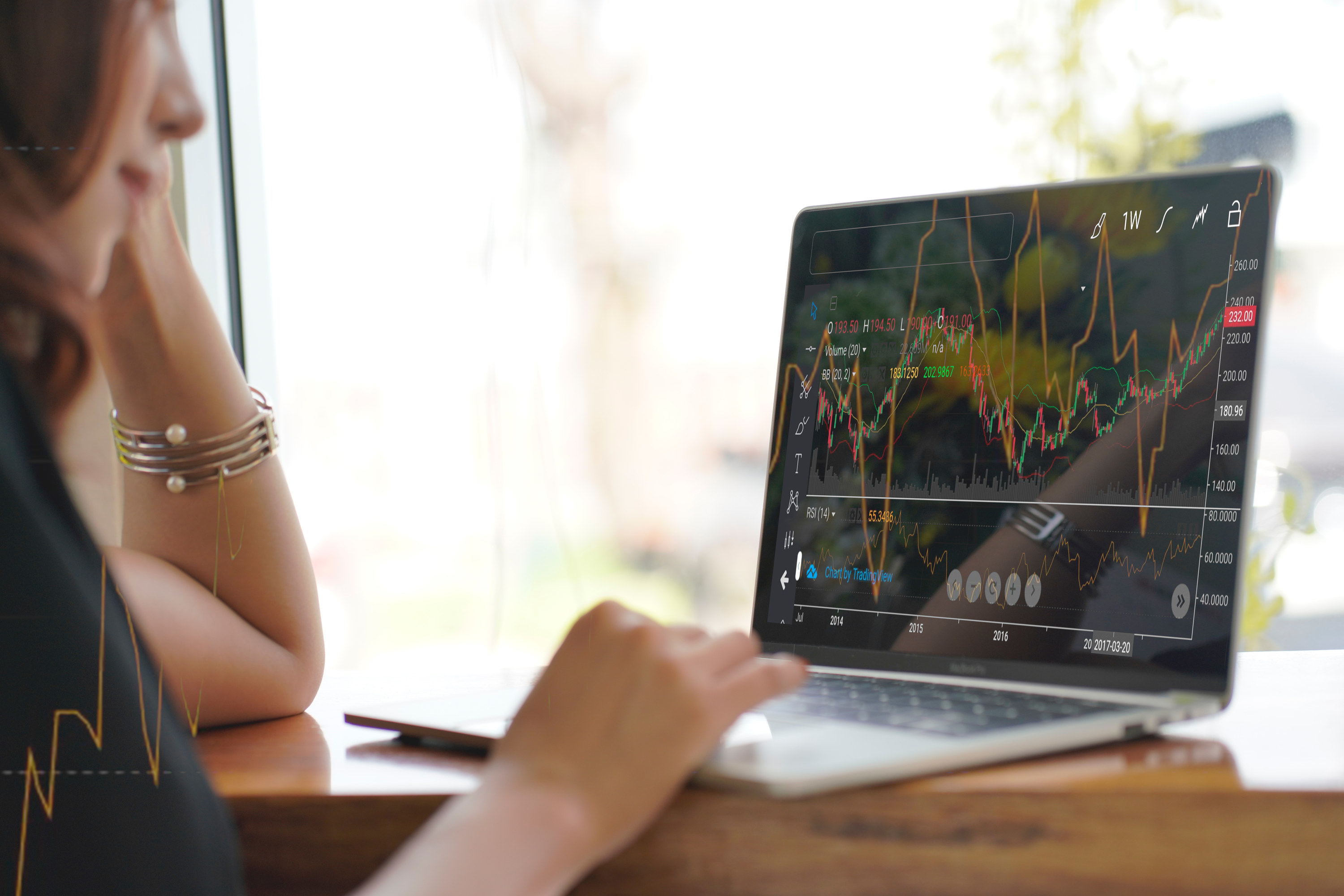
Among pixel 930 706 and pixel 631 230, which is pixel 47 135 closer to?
pixel 930 706

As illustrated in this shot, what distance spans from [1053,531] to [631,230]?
1.05m

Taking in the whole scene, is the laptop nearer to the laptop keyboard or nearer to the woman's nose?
the laptop keyboard

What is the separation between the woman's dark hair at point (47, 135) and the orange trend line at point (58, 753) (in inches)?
4.4

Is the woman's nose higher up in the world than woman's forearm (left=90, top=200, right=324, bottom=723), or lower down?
higher up

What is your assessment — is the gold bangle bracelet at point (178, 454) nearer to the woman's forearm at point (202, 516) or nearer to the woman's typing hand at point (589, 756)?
the woman's forearm at point (202, 516)

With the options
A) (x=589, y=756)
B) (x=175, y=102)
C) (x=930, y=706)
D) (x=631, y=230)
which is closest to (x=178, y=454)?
(x=175, y=102)

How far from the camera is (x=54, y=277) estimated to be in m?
0.37

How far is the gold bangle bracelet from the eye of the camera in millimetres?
630

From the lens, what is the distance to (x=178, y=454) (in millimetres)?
631

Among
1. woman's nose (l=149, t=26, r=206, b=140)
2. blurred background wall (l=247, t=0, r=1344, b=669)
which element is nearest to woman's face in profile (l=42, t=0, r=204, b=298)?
woman's nose (l=149, t=26, r=206, b=140)

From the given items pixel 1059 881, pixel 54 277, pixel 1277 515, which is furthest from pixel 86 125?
pixel 1277 515

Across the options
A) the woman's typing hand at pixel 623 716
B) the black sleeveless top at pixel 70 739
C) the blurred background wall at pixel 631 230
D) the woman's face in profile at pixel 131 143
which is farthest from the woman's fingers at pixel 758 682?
the blurred background wall at pixel 631 230

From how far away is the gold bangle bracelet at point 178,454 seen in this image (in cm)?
63

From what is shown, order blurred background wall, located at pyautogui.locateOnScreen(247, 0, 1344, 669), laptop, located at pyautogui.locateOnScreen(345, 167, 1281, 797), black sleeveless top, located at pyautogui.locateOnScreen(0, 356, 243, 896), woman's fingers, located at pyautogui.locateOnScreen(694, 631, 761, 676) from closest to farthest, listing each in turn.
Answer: black sleeveless top, located at pyautogui.locateOnScreen(0, 356, 243, 896)
woman's fingers, located at pyautogui.locateOnScreen(694, 631, 761, 676)
laptop, located at pyautogui.locateOnScreen(345, 167, 1281, 797)
blurred background wall, located at pyautogui.locateOnScreen(247, 0, 1344, 669)
